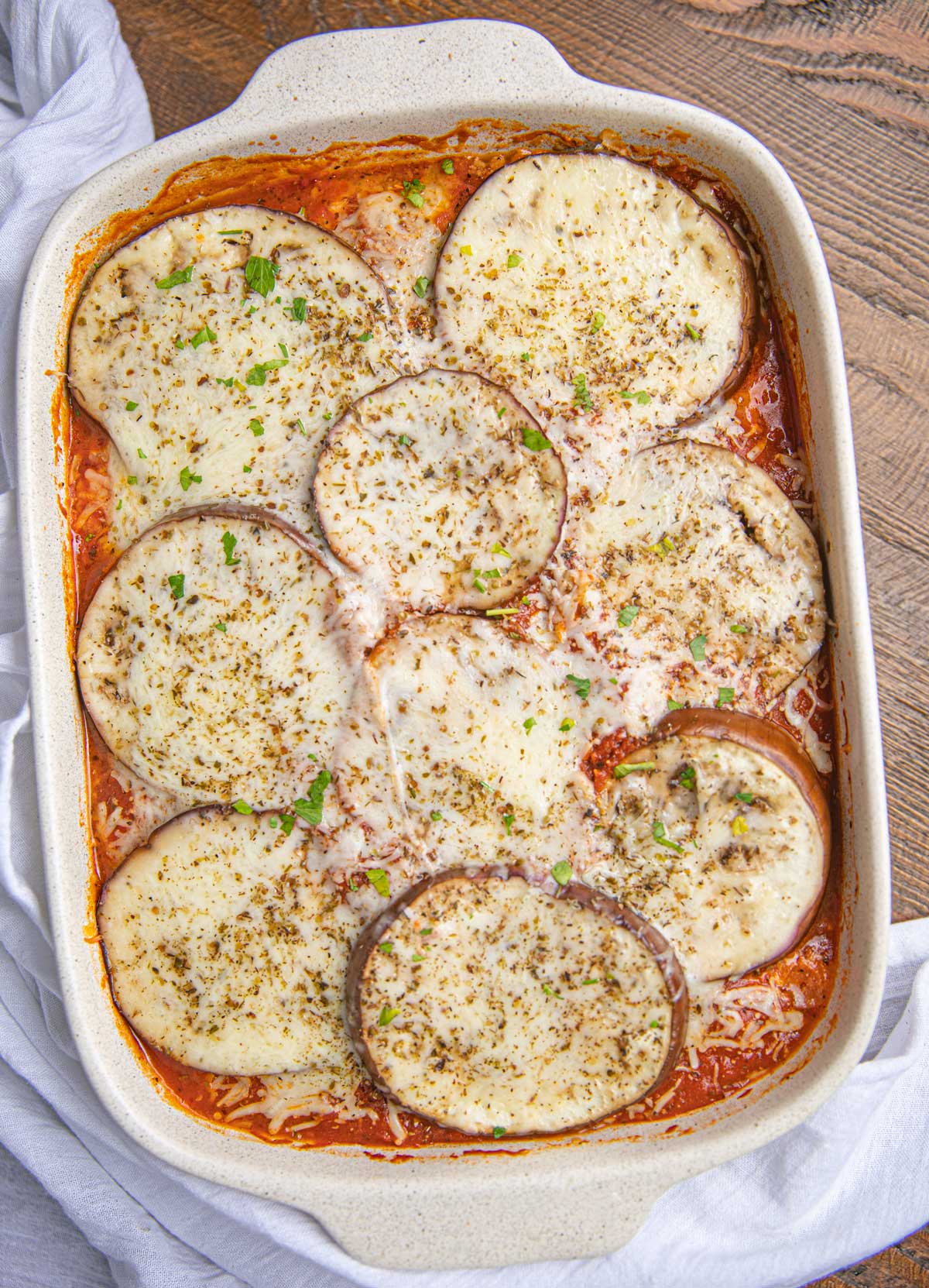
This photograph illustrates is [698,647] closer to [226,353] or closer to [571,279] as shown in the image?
[571,279]

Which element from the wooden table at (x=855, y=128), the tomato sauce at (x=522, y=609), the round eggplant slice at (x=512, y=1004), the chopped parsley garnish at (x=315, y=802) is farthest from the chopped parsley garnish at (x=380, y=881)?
the wooden table at (x=855, y=128)

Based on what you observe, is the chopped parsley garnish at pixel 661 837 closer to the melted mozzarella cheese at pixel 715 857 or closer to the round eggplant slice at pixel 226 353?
the melted mozzarella cheese at pixel 715 857

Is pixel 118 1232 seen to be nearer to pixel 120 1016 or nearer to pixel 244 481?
pixel 120 1016

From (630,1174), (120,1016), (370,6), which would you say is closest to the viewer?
(630,1174)

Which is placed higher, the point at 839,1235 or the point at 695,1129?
the point at 695,1129

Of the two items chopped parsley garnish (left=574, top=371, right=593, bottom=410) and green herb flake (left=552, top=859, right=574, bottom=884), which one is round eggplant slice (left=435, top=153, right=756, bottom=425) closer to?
chopped parsley garnish (left=574, top=371, right=593, bottom=410)

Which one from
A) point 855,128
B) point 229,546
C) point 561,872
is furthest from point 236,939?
point 855,128

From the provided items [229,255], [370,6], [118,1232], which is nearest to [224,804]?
[118,1232]
